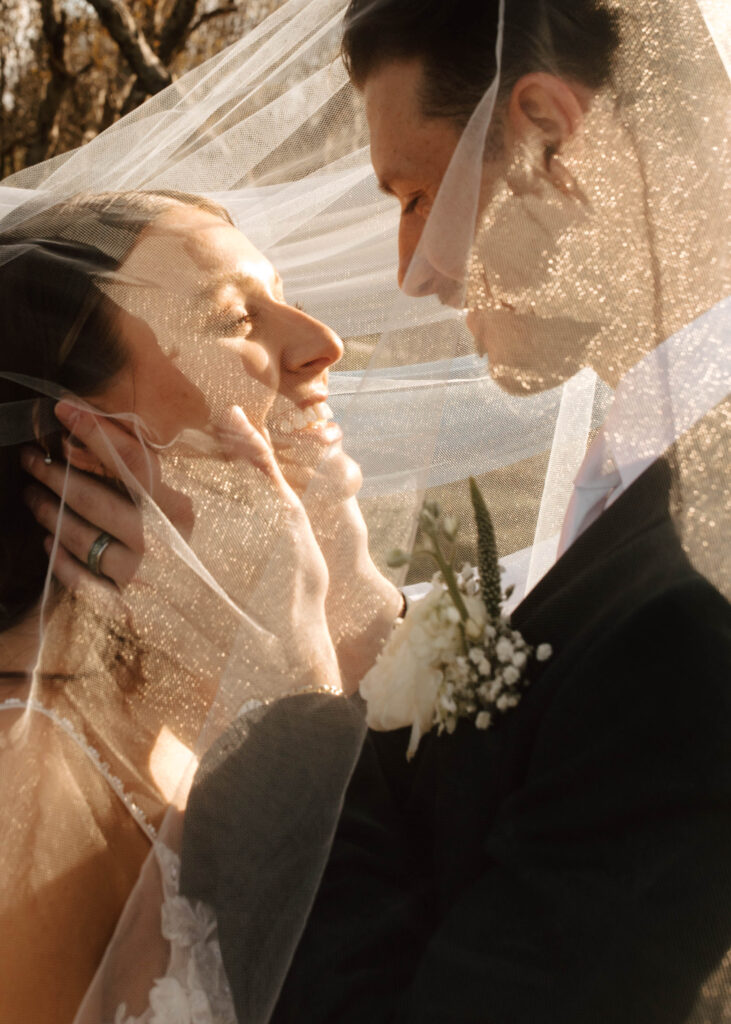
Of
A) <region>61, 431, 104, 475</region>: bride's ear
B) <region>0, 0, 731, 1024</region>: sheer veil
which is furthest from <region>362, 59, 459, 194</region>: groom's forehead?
<region>61, 431, 104, 475</region>: bride's ear

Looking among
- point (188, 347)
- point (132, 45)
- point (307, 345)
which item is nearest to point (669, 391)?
point (307, 345)

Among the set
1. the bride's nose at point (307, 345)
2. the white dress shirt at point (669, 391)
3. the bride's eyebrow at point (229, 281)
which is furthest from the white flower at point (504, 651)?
the bride's eyebrow at point (229, 281)

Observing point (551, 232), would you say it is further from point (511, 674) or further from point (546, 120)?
point (511, 674)

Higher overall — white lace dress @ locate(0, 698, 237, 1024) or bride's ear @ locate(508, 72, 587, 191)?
bride's ear @ locate(508, 72, 587, 191)

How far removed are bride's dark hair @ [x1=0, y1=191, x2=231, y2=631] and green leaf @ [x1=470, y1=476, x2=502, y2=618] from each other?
3.14ft

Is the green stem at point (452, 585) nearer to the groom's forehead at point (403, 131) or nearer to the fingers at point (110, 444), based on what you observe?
the fingers at point (110, 444)

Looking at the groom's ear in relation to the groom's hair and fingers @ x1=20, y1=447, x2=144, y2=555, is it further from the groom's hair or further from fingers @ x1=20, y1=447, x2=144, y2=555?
fingers @ x1=20, y1=447, x2=144, y2=555

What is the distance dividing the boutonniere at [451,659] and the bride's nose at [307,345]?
0.75m

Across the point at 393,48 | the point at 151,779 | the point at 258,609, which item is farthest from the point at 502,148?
the point at 151,779

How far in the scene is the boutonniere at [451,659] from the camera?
1.53 meters

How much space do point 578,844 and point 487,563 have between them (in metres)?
0.48

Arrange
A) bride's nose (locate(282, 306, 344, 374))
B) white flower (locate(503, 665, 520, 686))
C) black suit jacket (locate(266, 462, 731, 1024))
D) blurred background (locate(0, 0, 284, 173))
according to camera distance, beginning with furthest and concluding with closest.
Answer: blurred background (locate(0, 0, 284, 173)) < bride's nose (locate(282, 306, 344, 374)) < white flower (locate(503, 665, 520, 686)) < black suit jacket (locate(266, 462, 731, 1024))

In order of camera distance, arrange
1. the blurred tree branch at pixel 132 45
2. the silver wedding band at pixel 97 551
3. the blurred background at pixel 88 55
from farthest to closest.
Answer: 1. the blurred background at pixel 88 55
2. the blurred tree branch at pixel 132 45
3. the silver wedding band at pixel 97 551

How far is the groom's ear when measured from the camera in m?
1.69
